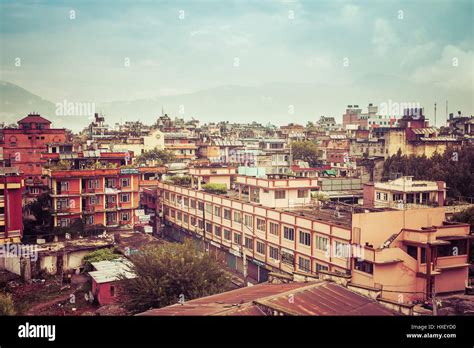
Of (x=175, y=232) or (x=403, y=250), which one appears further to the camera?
(x=175, y=232)

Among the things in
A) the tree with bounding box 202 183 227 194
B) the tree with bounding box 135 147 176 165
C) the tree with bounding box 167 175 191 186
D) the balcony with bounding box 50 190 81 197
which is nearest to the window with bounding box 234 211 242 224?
the tree with bounding box 202 183 227 194

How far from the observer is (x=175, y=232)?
21.0 metres

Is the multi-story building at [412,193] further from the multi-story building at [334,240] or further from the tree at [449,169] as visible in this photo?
the multi-story building at [334,240]

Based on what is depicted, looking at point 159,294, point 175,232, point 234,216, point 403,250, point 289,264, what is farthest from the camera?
point 175,232

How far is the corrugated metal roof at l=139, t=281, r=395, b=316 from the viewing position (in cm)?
621

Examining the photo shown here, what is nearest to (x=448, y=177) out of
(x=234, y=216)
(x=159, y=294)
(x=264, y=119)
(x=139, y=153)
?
(x=234, y=216)

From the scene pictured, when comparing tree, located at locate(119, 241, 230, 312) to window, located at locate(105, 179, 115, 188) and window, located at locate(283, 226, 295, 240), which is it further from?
window, located at locate(105, 179, 115, 188)

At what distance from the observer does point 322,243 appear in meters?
12.0

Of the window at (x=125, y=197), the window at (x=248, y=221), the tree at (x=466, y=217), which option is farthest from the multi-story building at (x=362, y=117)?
the window at (x=248, y=221)

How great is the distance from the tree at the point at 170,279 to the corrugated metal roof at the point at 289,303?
194 cm

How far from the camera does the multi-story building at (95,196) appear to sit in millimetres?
17312
